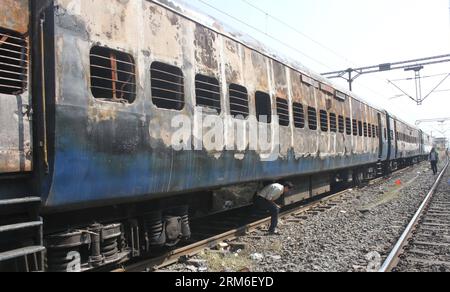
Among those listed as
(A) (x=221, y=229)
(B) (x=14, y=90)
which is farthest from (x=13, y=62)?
(A) (x=221, y=229)

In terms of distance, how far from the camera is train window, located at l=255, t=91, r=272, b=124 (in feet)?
25.4

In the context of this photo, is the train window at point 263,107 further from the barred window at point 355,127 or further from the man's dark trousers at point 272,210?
the barred window at point 355,127

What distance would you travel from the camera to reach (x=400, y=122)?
27.0m

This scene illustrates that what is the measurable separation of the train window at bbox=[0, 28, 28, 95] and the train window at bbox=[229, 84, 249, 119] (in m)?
3.40

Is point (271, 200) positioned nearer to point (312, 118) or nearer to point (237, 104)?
point (237, 104)

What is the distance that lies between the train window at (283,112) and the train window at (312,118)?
152cm

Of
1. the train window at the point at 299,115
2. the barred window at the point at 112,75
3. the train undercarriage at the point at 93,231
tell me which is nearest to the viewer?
the train undercarriage at the point at 93,231

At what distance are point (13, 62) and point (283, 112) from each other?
5669mm

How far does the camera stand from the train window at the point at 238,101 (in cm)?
682

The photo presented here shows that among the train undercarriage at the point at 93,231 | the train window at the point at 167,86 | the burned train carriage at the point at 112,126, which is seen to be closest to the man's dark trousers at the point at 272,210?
the burned train carriage at the point at 112,126

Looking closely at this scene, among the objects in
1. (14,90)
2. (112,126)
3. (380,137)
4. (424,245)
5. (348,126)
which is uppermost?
(348,126)

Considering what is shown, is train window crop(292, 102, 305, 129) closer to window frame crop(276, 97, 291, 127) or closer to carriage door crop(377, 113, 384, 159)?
window frame crop(276, 97, 291, 127)

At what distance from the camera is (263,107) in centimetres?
791

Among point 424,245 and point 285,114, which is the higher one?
point 285,114
